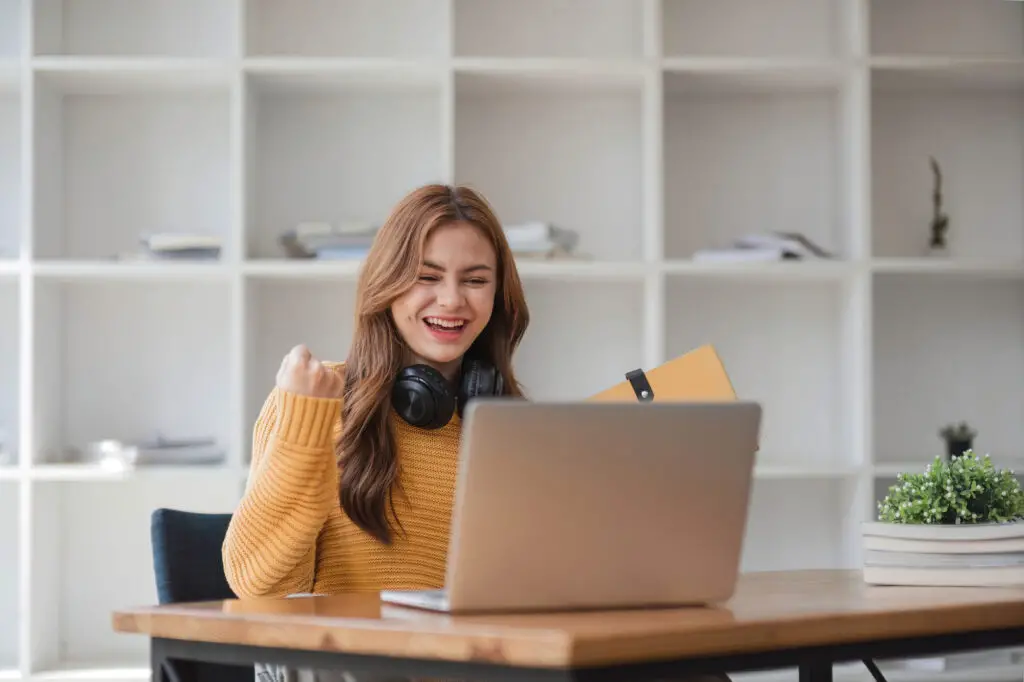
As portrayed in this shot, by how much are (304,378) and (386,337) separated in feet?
1.53

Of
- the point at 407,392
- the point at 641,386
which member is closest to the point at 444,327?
the point at 407,392

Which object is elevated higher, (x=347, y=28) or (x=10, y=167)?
(x=347, y=28)

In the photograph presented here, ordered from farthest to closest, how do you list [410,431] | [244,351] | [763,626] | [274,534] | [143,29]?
[143,29]
[244,351]
[410,431]
[274,534]
[763,626]

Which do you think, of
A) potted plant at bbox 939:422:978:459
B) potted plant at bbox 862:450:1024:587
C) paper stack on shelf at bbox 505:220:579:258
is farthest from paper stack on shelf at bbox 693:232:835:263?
potted plant at bbox 862:450:1024:587

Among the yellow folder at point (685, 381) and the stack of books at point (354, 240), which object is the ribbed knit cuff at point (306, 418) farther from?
the stack of books at point (354, 240)

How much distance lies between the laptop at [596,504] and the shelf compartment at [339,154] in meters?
2.29

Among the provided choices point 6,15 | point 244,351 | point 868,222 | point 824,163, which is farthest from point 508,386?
point 6,15

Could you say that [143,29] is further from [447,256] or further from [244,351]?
[447,256]

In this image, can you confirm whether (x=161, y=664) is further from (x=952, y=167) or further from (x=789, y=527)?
(x=952, y=167)

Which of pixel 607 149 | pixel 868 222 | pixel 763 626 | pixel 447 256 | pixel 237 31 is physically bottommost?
pixel 763 626

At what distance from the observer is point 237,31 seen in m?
3.17

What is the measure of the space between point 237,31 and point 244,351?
32.2 inches

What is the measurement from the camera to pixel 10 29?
11.4 ft

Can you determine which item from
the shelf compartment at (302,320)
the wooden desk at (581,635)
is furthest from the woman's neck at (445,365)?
the shelf compartment at (302,320)
